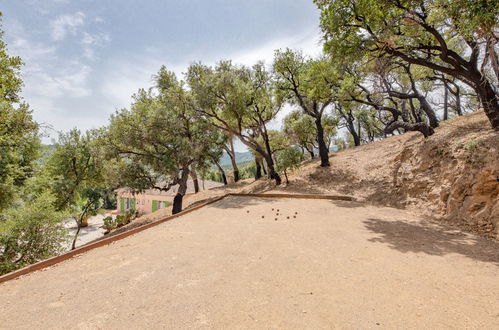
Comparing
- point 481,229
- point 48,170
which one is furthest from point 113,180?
point 481,229

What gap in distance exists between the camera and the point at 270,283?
381cm

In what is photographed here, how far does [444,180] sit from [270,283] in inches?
335

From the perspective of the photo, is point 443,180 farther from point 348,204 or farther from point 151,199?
point 151,199

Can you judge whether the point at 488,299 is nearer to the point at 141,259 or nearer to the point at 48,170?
the point at 141,259

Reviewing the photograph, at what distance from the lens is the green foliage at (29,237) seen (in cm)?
713

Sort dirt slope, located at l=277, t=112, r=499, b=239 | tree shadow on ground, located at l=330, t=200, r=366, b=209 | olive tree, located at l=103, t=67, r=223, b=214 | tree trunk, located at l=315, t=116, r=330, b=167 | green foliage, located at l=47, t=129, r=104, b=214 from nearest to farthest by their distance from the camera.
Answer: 1. dirt slope, located at l=277, t=112, r=499, b=239
2. tree shadow on ground, located at l=330, t=200, r=366, b=209
3. olive tree, located at l=103, t=67, r=223, b=214
4. tree trunk, located at l=315, t=116, r=330, b=167
5. green foliage, located at l=47, t=129, r=104, b=214

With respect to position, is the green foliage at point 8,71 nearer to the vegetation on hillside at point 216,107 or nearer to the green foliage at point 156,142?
the vegetation on hillside at point 216,107

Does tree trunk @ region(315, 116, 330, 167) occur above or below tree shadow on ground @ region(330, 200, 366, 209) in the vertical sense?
above

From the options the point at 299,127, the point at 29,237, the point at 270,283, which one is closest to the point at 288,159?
the point at 270,283

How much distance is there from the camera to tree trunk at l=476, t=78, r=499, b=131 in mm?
8383

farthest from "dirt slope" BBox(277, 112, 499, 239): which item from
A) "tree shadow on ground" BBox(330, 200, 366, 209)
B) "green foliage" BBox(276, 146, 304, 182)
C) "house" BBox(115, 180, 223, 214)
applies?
"house" BBox(115, 180, 223, 214)

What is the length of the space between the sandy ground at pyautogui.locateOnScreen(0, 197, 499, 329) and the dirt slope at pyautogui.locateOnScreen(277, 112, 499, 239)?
1.21m

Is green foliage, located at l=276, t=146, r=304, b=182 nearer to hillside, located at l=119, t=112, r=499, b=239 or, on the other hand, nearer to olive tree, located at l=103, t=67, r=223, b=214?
hillside, located at l=119, t=112, r=499, b=239

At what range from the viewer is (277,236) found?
6.37m
